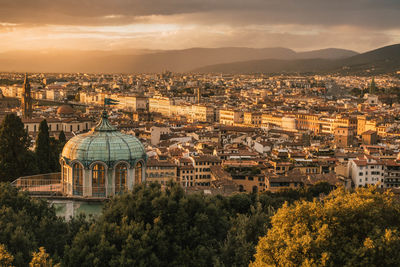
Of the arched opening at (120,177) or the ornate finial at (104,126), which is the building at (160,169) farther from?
the arched opening at (120,177)

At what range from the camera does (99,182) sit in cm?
1625

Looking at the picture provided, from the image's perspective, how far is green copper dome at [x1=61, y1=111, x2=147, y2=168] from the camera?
16.0 m

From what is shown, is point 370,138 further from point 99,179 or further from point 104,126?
point 99,179

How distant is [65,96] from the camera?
148 meters

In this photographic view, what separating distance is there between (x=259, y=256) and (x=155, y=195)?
12.1ft

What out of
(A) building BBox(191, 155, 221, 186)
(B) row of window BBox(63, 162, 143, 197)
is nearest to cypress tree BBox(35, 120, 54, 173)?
(A) building BBox(191, 155, 221, 186)

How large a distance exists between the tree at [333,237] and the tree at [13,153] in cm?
1819

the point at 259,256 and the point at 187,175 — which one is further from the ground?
the point at 259,256

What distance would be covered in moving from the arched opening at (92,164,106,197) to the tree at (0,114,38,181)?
1230 cm

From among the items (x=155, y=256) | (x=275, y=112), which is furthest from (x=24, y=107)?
(x=155, y=256)

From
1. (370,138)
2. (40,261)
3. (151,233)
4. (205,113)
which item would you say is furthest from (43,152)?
(205,113)

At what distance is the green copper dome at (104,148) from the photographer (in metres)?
16.0

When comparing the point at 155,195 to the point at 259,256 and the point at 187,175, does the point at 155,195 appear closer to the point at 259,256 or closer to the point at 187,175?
the point at 259,256

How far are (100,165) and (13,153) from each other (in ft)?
43.2
